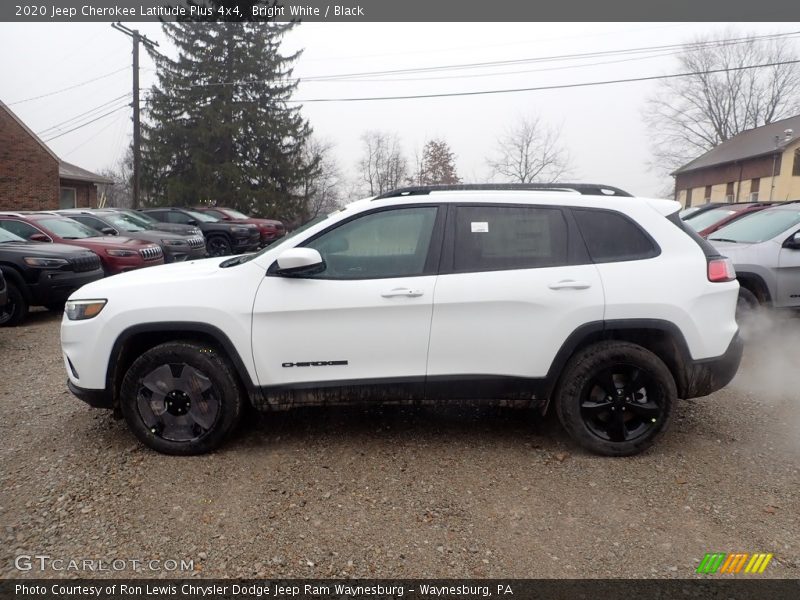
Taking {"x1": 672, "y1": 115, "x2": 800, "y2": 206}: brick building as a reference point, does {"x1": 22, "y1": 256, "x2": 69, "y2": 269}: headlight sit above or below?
below

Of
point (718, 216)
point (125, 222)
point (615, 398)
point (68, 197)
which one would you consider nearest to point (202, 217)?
point (125, 222)

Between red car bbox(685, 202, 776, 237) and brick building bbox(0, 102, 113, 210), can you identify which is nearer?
red car bbox(685, 202, 776, 237)

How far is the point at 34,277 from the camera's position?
754 centimetres

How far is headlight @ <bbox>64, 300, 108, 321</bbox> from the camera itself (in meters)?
3.32

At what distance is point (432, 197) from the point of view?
3.50 meters

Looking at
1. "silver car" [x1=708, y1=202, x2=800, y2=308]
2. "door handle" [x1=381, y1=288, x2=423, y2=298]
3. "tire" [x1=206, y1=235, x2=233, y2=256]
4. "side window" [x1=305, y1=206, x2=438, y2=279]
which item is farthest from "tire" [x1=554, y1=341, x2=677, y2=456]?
"tire" [x1=206, y1=235, x2=233, y2=256]

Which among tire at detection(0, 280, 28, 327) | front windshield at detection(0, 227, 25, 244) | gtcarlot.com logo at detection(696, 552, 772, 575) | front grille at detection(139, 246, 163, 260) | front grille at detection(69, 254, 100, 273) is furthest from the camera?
front grille at detection(139, 246, 163, 260)

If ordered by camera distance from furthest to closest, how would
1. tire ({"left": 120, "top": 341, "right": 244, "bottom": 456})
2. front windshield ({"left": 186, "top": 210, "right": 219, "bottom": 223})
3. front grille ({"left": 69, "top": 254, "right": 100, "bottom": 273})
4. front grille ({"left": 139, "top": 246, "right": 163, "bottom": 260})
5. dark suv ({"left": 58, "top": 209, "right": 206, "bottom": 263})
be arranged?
front windshield ({"left": 186, "top": 210, "right": 219, "bottom": 223}) < dark suv ({"left": 58, "top": 209, "right": 206, "bottom": 263}) < front grille ({"left": 139, "top": 246, "right": 163, "bottom": 260}) < front grille ({"left": 69, "top": 254, "right": 100, "bottom": 273}) < tire ({"left": 120, "top": 341, "right": 244, "bottom": 456})

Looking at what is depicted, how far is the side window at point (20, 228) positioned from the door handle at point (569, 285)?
9.84 metres

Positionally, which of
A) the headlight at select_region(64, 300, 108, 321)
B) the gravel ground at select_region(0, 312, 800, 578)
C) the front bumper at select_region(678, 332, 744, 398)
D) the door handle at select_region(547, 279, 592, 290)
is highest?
the door handle at select_region(547, 279, 592, 290)

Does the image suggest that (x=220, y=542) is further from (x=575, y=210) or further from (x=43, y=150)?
(x=43, y=150)

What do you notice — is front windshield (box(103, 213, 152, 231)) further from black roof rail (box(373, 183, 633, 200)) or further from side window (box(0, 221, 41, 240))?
black roof rail (box(373, 183, 633, 200))

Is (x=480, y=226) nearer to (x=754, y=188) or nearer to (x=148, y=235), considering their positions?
(x=148, y=235)

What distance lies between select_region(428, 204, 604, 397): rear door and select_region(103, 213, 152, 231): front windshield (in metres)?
12.0
